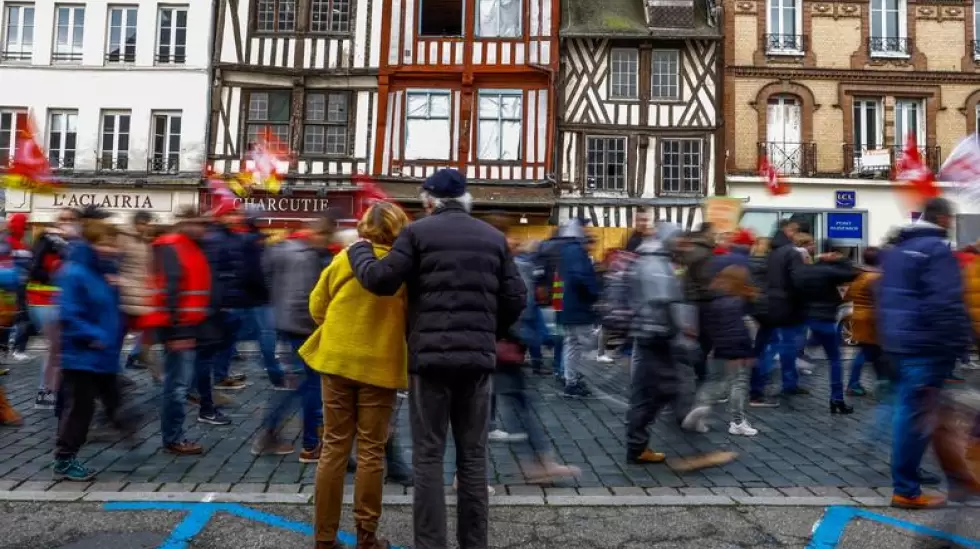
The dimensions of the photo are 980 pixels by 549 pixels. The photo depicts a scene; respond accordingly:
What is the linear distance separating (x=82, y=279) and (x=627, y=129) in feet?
57.1

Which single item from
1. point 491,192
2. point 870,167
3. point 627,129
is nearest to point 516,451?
point 491,192

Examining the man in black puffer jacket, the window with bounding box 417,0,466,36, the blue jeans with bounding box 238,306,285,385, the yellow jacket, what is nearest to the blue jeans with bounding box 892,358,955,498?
the man in black puffer jacket

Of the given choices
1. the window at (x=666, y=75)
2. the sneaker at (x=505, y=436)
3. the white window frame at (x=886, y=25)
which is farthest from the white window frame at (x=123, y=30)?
the white window frame at (x=886, y=25)

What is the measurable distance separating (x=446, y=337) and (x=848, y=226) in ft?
64.7

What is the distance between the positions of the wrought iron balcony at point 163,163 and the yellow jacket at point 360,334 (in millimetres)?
18360

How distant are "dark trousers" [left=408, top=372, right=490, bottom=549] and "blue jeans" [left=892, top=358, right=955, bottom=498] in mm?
2369

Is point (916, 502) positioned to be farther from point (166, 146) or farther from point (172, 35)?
point (172, 35)

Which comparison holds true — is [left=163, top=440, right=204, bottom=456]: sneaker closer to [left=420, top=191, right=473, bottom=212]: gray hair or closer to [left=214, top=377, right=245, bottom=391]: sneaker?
[left=214, top=377, right=245, bottom=391]: sneaker

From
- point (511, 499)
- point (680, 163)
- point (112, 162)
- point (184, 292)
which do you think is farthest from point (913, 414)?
point (112, 162)

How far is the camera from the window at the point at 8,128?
2033cm

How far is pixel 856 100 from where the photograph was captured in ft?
68.4

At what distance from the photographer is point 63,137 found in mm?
20375

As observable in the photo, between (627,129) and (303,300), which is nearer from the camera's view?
(303,300)

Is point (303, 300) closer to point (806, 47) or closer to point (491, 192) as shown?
point (491, 192)
